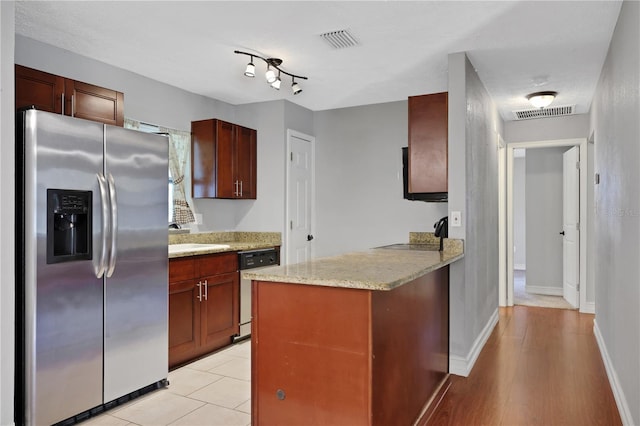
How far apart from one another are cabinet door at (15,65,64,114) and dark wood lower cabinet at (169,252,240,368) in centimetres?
135

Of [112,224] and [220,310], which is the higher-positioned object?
[112,224]

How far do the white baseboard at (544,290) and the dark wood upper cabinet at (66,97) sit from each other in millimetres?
6048

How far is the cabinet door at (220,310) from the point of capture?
3.82m

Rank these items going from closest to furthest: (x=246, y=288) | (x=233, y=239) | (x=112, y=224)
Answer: (x=112, y=224), (x=246, y=288), (x=233, y=239)

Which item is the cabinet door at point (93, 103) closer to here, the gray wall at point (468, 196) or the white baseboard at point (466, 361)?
the gray wall at point (468, 196)

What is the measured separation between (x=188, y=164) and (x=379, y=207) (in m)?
2.16

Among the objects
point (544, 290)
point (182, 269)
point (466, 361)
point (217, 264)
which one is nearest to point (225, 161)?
point (217, 264)

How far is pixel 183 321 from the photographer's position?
11.7 feet

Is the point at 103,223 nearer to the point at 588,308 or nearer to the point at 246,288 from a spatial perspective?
the point at 246,288

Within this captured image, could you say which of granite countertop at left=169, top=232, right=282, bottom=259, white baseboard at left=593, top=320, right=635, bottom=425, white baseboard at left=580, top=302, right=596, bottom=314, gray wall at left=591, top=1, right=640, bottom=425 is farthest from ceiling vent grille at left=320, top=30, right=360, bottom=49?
white baseboard at left=580, top=302, right=596, bottom=314

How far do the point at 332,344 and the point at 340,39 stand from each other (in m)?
2.11

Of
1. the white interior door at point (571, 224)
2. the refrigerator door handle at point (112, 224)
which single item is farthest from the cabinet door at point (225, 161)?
A: the white interior door at point (571, 224)

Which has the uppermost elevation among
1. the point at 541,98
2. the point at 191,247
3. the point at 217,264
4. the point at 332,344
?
the point at 541,98

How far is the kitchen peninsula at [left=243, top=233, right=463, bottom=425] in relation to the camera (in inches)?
76.8
